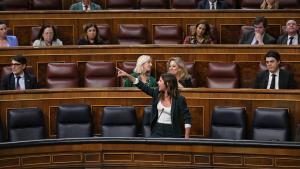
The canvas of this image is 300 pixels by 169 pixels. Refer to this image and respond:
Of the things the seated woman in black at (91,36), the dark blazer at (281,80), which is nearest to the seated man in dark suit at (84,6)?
the seated woman in black at (91,36)

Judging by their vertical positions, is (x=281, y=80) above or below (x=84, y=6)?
below

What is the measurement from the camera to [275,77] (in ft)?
12.4

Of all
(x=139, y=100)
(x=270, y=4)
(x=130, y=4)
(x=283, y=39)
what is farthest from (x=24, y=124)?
(x=270, y=4)

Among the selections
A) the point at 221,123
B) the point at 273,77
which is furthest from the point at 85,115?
the point at 273,77

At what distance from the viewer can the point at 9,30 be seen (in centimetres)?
466

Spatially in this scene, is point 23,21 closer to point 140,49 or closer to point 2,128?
point 140,49

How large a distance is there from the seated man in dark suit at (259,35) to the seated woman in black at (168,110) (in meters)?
1.07

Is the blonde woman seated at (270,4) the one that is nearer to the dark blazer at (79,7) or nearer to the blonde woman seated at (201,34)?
the blonde woman seated at (201,34)

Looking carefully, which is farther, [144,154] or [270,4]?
[270,4]

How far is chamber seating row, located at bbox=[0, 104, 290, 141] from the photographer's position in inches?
140

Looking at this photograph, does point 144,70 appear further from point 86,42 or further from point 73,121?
point 86,42

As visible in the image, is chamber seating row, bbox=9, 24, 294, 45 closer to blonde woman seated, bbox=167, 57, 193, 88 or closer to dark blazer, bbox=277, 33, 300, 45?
dark blazer, bbox=277, 33, 300, 45

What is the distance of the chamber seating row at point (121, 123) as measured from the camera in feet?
11.7

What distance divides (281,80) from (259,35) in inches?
23.0
